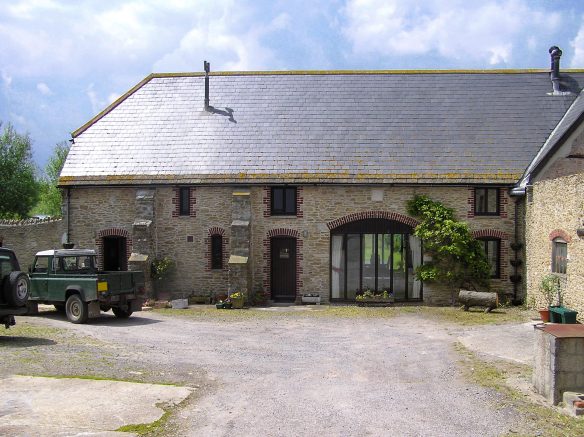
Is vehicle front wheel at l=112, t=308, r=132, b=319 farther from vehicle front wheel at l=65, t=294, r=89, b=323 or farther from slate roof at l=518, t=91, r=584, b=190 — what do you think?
slate roof at l=518, t=91, r=584, b=190

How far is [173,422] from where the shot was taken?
336 inches

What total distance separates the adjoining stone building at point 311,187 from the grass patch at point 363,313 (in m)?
1.31

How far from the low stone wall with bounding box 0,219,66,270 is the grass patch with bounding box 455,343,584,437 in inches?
686

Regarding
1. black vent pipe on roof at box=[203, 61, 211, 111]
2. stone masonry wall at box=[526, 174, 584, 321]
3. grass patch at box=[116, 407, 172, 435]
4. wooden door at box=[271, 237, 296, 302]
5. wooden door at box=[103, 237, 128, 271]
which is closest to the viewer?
grass patch at box=[116, 407, 172, 435]

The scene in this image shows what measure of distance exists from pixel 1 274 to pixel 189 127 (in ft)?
39.2

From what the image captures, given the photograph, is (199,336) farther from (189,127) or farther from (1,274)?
(189,127)

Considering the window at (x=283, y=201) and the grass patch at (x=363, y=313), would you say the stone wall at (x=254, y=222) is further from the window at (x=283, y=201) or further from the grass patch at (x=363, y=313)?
the grass patch at (x=363, y=313)

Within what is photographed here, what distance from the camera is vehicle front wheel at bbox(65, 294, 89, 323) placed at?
17.0 metres

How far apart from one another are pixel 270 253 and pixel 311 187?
2818 mm

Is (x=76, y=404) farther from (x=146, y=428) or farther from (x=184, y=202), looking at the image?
(x=184, y=202)

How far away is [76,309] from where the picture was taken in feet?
56.6

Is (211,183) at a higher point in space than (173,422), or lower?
higher

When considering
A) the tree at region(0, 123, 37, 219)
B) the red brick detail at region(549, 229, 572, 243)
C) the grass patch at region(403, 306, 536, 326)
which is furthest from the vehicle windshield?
the tree at region(0, 123, 37, 219)

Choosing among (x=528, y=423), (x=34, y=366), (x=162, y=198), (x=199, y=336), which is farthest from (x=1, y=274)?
(x=528, y=423)
